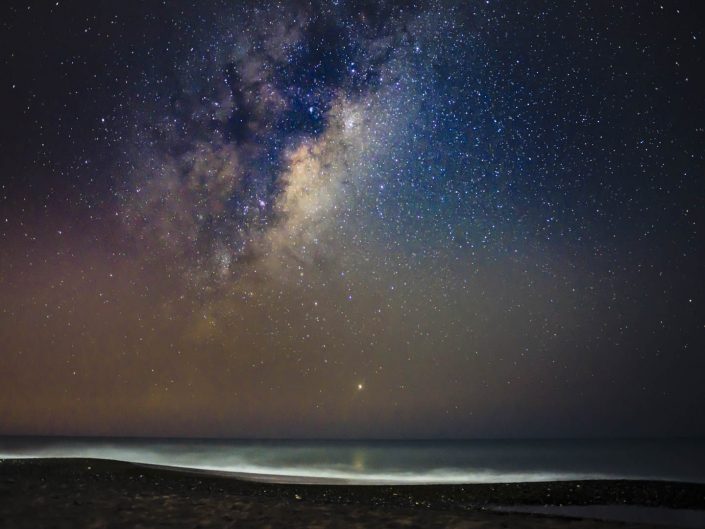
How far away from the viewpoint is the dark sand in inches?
364

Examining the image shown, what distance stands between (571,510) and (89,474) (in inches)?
515

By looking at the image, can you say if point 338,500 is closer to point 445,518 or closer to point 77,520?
point 445,518

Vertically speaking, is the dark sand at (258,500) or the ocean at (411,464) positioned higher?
the dark sand at (258,500)

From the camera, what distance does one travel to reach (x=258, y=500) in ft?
37.7

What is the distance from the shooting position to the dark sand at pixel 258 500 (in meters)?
9.26

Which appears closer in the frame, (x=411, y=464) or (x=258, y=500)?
(x=258, y=500)

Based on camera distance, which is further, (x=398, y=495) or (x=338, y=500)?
(x=398, y=495)

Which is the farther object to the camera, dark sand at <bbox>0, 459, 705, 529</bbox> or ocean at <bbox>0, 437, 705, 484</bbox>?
ocean at <bbox>0, 437, 705, 484</bbox>

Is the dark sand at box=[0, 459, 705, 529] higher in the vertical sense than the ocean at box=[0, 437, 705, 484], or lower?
higher

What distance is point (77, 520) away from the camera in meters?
8.83

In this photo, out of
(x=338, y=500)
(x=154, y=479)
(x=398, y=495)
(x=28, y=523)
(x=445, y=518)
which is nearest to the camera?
(x=28, y=523)

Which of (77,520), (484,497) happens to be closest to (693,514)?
(484,497)

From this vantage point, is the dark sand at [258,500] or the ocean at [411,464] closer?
the dark sand at [258,500]

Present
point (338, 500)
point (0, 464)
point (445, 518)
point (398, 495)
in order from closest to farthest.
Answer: point (445, 518)
point (338, 500)
point (398, 495)
point (0, 464)
